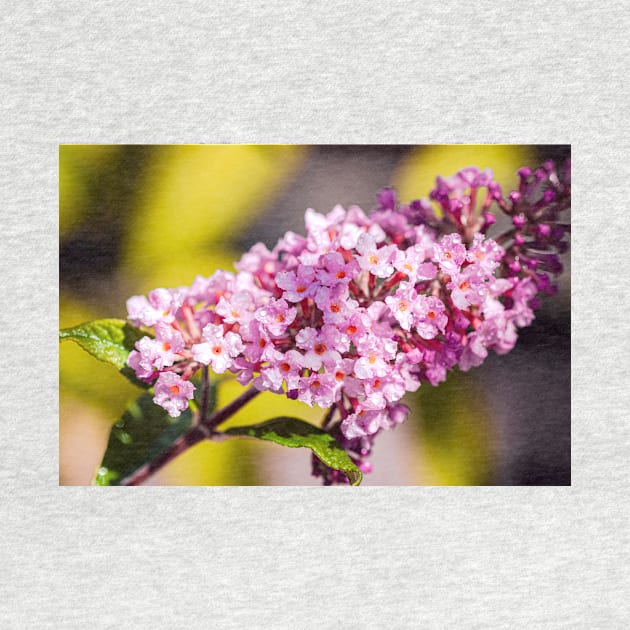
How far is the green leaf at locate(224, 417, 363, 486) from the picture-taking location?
2.16 metres

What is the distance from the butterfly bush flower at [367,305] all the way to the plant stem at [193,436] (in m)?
0.18

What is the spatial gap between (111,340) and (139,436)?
30 centimetres

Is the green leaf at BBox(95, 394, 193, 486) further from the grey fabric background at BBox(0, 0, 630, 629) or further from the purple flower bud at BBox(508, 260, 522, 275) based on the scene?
the purple flower bud at BBox(508, 260, 522, 275)

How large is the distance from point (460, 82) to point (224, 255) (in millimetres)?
834

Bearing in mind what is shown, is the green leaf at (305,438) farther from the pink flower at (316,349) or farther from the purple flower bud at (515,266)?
the purple flower bud at (515,266)

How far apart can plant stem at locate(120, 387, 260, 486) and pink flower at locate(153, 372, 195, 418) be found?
0.50ft

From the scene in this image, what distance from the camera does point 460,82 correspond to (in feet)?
A: 8.08

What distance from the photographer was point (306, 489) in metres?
2.50

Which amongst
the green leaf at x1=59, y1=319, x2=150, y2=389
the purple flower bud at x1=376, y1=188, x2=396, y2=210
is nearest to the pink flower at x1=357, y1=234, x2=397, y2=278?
the purple flower bud at x1=376, y1=188, x2=396, y2=210

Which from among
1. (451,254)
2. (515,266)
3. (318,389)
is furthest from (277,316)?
(515,266)

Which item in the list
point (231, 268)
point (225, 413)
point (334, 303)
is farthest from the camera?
point (231, 268)

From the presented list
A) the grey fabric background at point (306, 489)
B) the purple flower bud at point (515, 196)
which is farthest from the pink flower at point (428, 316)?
the grey fabric background at point (306, 489)

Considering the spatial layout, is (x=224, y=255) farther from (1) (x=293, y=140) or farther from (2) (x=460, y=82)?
(2) (x=460, y=82)

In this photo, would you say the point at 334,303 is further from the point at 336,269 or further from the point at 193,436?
the point at 193,436
